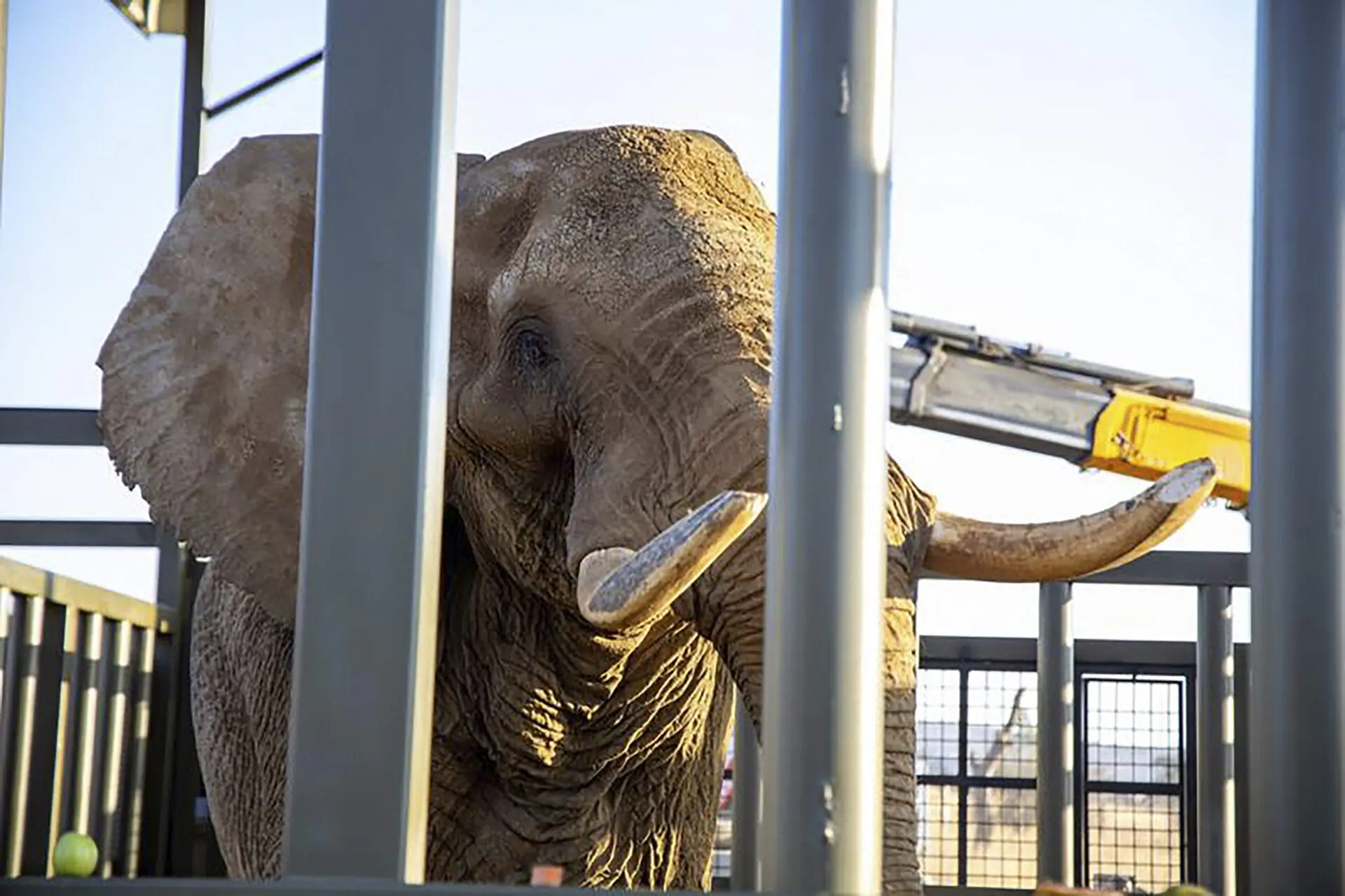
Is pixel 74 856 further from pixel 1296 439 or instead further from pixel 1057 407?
pixel 1057 407

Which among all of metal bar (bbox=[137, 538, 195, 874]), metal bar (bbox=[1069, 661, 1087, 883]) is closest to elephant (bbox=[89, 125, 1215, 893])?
metal bar (bbox=[137, 538, 195, 874])

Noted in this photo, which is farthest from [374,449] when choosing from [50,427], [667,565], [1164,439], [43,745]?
[1164,439]

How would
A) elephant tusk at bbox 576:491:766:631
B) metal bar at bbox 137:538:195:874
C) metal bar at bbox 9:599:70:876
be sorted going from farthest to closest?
metal bar at bbox 137:538:195:874 < metal bar at bbox 9:599:70:876 < elephant tusk at bbox 576:491:766:631

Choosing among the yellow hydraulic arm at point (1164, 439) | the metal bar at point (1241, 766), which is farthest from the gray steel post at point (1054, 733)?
the yellow hydraulic arm at point (1164, 439)

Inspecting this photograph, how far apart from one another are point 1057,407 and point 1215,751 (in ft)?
9.02

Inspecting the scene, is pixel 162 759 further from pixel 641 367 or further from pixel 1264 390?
pixel 1264 390

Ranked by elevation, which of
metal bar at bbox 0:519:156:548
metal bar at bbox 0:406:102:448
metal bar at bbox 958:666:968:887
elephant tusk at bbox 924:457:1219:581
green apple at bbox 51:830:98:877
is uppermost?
metal bar at bbox 0:406:102:448

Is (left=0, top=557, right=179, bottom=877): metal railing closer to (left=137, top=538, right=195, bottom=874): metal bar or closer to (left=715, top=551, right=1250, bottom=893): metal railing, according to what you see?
(left=137, top=538, right=195, bottom=874): metal bar

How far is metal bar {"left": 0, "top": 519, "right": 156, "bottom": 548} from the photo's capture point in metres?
5.34

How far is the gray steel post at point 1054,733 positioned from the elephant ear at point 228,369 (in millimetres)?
1669

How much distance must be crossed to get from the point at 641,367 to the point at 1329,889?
6.96ft

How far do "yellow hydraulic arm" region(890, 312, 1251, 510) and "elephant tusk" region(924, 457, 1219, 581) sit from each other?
3.85 meters

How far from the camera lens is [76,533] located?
17.8ft

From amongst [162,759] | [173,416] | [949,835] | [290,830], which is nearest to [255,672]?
[173,416]
